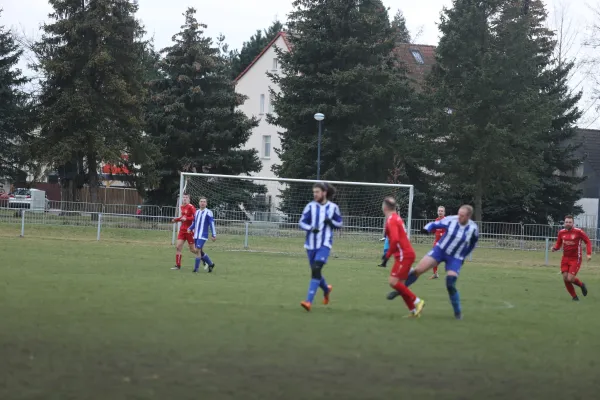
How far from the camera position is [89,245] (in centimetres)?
3012

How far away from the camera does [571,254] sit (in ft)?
57.6

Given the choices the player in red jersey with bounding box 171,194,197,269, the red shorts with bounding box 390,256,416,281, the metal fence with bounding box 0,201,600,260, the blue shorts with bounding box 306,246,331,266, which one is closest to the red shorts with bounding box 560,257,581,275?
the red shorts with bounding box 390,256,416,281

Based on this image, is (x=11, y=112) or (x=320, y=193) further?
A: (x=11, y=112)

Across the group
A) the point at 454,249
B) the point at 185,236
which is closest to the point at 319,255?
the point at 454,249

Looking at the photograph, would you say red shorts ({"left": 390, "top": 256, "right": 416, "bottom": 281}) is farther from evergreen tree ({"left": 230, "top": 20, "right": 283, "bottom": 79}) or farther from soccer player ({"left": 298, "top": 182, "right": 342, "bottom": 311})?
evergreen tree ({"left": 230, "top": 20, "right": 283, "bottom": 79})

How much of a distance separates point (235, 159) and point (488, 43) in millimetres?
14872

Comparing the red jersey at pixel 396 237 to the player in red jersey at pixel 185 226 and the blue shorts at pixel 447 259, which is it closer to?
the blue shorts at pixel 447 259

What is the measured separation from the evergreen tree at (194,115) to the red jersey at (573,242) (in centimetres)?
3221

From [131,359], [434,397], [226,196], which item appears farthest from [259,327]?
[226,196]

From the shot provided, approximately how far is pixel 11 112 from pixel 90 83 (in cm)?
550

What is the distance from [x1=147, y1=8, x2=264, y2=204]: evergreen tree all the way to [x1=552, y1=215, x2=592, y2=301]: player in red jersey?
32224mm

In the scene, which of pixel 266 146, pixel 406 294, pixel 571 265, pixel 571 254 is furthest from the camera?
pixel 266 146

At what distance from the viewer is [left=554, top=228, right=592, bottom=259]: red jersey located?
692 inches

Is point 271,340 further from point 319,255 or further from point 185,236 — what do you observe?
point 185,236
